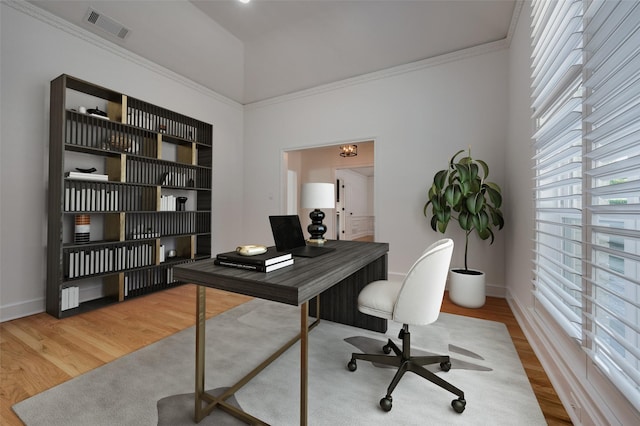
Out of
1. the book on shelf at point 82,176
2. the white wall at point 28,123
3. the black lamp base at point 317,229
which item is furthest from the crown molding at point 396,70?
the book on shelf at point 82,176

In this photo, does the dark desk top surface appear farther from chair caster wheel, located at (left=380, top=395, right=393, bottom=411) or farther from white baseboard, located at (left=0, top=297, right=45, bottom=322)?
white baseboard, located at (left=0, top=297, right=45, bottom=322)

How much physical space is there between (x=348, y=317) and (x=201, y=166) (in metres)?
3.03

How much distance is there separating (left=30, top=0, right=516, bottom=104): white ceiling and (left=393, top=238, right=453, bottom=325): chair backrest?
3.01 m

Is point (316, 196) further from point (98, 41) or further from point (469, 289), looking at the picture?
point (98, 41)

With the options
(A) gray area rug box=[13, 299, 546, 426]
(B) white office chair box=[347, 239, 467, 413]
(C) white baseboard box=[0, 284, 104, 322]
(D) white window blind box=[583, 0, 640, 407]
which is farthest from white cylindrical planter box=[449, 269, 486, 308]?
(C) white baseboard box=[0, 284, 104, 322]

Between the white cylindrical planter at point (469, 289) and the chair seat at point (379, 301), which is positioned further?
the white cylindrical planter at point (469, 289)

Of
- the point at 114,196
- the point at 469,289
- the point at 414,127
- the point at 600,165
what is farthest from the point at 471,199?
the point at 114,196

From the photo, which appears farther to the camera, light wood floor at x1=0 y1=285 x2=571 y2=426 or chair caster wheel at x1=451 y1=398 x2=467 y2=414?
light wood floor at x1=0 y1=285 x2=571 y2=426

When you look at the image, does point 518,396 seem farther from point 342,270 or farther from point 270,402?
point 270,402

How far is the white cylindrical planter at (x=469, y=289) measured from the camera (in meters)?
2.83

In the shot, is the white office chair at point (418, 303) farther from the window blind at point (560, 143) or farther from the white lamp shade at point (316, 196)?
the white lamp shade at point (316, 196)

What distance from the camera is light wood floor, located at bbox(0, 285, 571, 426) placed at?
1.53 meters

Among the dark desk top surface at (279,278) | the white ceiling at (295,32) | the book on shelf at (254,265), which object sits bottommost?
the dark desk top surface at (279,278)

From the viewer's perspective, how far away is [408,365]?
153 cm
